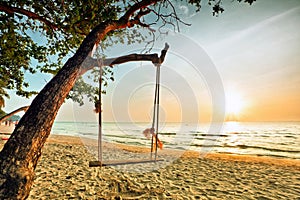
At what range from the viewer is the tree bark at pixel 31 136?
1749 mm

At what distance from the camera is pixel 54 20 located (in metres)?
4.41

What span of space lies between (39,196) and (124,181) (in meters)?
1.68

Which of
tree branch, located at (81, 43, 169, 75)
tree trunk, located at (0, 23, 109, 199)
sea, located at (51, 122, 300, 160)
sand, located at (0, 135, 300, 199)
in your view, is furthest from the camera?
sea, located at (51, 122, 300, 160)

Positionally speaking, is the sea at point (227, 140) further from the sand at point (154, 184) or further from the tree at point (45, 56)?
the tree at point (45, 56)

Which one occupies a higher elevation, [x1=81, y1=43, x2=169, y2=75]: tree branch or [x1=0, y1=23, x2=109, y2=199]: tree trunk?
[x1=81, y1=43, x2=169, y2=75]: tree branch

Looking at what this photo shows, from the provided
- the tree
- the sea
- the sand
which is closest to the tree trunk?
the tree

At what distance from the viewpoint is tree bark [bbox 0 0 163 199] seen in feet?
5.74

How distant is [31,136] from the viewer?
200 centimetres

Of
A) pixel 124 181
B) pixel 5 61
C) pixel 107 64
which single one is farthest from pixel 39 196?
pixel 5 61

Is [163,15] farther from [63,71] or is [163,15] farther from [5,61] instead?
[5,61]

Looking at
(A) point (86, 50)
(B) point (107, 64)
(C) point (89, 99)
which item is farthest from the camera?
(C) point (89, 99)

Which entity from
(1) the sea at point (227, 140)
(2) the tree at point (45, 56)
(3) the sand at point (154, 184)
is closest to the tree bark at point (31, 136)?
(2) the tree at point (45, 56)

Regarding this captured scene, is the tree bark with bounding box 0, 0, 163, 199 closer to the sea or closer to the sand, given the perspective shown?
the sand

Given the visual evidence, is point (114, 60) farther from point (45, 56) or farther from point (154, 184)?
point (45, 56)
